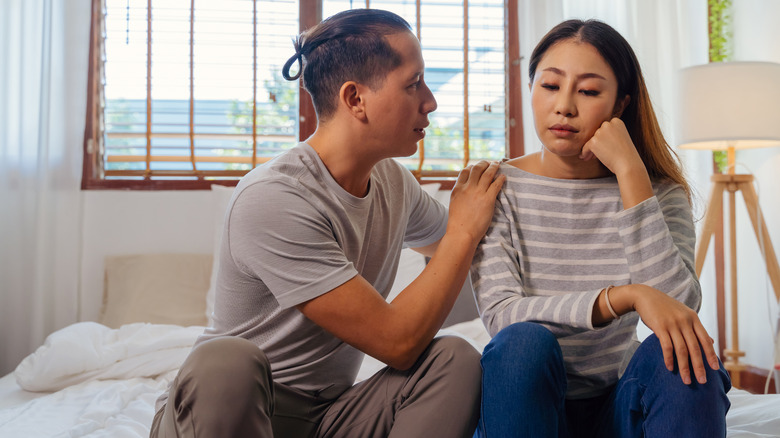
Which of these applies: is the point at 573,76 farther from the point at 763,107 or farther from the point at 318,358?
the point at 763,107

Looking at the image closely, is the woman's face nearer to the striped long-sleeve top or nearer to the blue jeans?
the striped long-sleeve top

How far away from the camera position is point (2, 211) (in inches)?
111

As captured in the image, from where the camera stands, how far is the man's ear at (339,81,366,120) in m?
1.26

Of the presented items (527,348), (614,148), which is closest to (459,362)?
(527,348)

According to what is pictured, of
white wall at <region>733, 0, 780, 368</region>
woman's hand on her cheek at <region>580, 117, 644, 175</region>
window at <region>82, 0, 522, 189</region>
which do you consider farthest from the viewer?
window at <region>82, 0, 522, 189</region>

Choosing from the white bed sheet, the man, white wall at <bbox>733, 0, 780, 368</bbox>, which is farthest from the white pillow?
white wall at <bbox>733, 0, 780, 368</bbox>

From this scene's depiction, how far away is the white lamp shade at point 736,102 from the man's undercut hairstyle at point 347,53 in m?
1.58

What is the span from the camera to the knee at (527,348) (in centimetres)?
95

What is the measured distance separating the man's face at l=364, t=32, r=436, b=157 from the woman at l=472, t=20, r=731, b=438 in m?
0.21

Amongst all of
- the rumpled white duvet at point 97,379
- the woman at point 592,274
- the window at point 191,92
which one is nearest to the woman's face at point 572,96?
the woman at point 592,274

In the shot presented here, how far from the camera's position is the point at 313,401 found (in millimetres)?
1177

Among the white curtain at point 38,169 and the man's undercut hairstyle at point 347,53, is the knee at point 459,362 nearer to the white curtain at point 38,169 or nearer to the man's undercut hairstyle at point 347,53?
the man's undercut hairstyle at point 347,53

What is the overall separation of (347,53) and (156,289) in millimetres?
1916

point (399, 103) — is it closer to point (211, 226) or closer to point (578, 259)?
point (578, 259)
